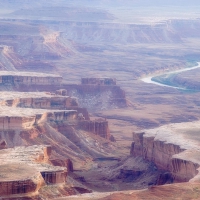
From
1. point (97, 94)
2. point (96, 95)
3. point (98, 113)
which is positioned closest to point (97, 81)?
point (97, 94)

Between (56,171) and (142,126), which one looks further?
(142,126)

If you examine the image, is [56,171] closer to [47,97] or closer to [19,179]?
[19,179]

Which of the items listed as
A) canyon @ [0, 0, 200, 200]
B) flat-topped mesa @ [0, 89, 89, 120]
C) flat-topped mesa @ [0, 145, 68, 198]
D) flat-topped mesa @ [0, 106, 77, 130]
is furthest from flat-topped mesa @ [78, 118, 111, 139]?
flat-topped mesa @ [0, 145, 68, 198]

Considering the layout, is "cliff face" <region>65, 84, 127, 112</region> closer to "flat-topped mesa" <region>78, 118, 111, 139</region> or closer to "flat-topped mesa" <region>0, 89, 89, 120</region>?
"flat-topped mesa" <region>0, 89, 89, 120</region>

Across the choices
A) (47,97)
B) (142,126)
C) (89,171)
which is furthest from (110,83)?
(89,171)

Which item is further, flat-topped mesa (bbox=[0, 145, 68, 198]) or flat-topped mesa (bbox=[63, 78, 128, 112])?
flat-topped mesa (bbox=[63, 78, 128, 112])
